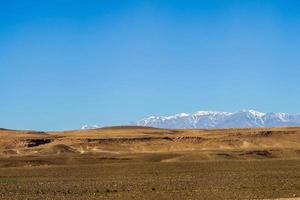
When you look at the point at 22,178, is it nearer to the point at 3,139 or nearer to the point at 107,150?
the point at 107,150

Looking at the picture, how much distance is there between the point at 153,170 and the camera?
194 ft

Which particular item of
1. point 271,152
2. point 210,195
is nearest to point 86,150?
point 271,152

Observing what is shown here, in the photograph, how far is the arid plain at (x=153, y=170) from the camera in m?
38.7

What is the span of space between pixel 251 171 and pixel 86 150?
1812 inches

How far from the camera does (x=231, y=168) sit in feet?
195

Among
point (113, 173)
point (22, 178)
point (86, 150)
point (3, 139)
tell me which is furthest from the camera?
point (3, 139)

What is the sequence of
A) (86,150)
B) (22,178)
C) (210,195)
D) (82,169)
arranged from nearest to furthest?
1. (210,195)
2. (22,178)
3. (82,169)
4. (86,150)

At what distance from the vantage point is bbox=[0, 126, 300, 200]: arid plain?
38.7m

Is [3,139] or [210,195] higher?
[3,139]

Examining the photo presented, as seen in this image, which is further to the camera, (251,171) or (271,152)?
(271,152)

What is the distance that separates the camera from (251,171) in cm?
5547

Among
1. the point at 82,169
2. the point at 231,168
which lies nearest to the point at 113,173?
the point at 82,169

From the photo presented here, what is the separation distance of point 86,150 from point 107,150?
→ 301 cm

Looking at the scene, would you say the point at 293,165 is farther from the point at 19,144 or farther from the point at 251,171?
the point at 19,144
